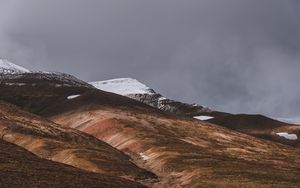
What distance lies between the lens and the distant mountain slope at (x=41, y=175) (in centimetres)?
6197

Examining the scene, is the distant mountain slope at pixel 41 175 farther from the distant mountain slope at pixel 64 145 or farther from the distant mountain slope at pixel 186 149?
the distant mountain slope at pixel 186 149

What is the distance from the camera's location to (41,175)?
2677 inches

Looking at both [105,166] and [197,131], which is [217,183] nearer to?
[105,166]

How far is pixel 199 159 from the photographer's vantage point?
11175 cm

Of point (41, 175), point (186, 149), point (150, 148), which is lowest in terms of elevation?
point (41, 175)

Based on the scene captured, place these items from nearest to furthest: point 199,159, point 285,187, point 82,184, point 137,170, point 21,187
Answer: point 21,187, point 82,184, point 285,187, point 137,170, point 199,159

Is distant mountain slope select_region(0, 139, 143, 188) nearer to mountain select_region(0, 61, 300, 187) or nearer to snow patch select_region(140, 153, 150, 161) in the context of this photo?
mountain select_region(0, 61, 300, 187)

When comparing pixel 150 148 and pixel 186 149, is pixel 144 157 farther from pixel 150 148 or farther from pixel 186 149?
pixel 186 149

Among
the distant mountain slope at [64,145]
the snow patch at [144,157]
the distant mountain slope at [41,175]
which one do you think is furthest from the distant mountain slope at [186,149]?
the distant mountain slope at [41,175]

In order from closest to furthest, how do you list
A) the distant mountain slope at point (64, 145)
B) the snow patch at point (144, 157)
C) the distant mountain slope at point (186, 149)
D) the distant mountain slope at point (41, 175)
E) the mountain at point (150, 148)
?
the distant mountain slope at point (41, 175) → the distant mountain slope at point (186, 149) → the mountain at point (150, 148) → the distant mountain slope at point (64, 145) → the snow patch at point (144, 157)

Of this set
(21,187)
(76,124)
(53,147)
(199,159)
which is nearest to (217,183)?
(199,159)

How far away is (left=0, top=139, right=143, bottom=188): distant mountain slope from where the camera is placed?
62.0 m

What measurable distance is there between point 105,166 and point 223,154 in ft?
135

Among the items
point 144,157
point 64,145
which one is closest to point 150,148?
point 144,157
